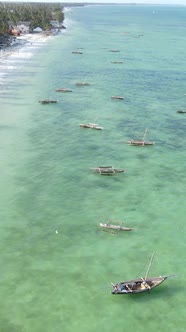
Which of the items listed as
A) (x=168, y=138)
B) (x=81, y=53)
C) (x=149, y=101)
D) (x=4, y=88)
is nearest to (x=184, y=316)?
(x=168, y=138)

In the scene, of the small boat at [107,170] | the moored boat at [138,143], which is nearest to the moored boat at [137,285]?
the small boat at [107,170]

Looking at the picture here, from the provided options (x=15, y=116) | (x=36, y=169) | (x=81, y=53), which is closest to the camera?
(x=36, y=169)

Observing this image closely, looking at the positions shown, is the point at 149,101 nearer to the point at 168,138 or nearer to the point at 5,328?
the point at 168,138

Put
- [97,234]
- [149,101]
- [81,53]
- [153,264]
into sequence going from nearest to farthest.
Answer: [153,264] → [97,234] → [149,101] → [81,53]

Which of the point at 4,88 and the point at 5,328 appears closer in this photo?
the point at 5,328

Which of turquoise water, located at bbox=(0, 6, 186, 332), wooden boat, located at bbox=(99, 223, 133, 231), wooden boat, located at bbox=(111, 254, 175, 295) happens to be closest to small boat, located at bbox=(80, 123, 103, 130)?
turquoise water, located at bbox=(0, 6, 186, 332)

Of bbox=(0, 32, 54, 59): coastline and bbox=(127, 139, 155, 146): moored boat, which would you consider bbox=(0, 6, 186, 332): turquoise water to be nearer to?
bbox=(127, 139, 155, 146): moored boat

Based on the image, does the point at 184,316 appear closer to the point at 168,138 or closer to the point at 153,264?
the point at 153,264
